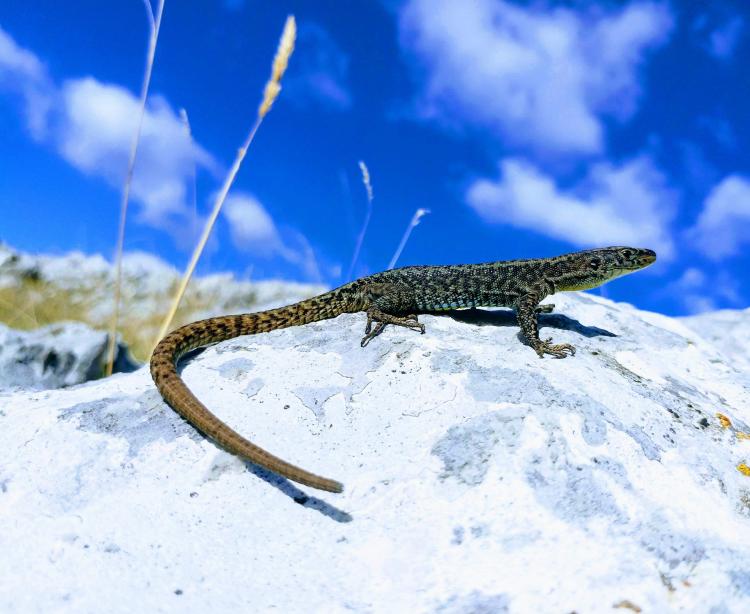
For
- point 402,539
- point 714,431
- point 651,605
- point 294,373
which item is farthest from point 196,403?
point 714,431

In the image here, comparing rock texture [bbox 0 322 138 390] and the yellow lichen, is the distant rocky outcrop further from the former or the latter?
the yellow lichen

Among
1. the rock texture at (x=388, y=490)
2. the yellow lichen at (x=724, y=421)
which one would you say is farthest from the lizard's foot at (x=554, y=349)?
the yellow lichen at (x=724, y=421)

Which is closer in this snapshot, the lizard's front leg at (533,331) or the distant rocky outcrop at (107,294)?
the lizard's front leg at (533,331)

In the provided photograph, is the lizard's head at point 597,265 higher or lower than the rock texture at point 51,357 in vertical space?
higher

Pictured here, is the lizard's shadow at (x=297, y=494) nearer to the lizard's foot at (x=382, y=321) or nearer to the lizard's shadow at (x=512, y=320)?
the lizard's foot at (x=382, y=321)

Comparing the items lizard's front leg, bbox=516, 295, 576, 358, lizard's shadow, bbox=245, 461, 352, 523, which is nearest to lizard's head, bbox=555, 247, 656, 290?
lizard's front leg, bbox=516, 295, 576, 358

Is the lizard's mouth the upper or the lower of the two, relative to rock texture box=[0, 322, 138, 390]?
upper

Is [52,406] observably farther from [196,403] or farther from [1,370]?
[1,370]
